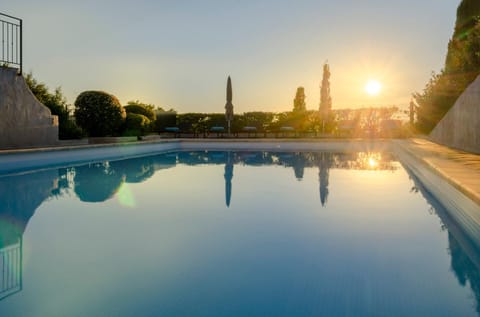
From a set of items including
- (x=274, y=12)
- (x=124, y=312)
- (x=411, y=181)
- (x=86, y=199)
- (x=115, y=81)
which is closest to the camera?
(x=124, y=312)

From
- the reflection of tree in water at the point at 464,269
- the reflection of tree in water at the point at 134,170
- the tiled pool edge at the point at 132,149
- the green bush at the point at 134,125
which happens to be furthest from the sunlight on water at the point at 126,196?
the green bush at the point at 134,125

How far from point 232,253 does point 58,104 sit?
1229 centimetres

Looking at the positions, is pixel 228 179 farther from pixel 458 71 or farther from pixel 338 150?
pixel 338 150

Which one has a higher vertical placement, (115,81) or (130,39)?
(130,39)

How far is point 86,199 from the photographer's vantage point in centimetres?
635

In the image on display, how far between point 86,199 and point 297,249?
4.14 meters

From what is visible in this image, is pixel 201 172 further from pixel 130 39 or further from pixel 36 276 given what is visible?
pixel 130 39

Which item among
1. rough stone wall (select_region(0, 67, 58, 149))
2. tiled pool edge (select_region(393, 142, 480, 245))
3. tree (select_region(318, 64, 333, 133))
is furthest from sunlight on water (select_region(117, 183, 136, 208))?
tree (select_region(318, 64, 333, 133))

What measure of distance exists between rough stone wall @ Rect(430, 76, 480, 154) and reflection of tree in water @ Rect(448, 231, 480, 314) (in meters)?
7.09

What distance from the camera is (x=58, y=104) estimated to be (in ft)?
44.6

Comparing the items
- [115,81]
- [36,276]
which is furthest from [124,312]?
[115,81]

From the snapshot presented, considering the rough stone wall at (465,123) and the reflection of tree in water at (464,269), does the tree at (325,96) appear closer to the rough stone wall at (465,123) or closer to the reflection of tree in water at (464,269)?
the rough stone wall at (465,123)

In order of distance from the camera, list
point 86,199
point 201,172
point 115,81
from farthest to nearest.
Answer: point 115,81
point 201,172
point 86,199

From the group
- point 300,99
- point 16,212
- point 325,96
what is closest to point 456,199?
point 16,212
